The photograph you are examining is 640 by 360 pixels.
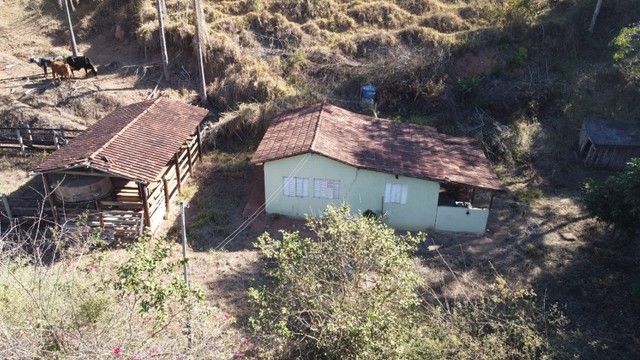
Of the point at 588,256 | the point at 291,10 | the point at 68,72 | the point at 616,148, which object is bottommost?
the point at 588,256

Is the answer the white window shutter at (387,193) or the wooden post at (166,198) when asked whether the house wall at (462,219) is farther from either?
the wooden post at (166,198)

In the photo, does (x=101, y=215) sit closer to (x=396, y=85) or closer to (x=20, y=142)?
(x=20, y=142)

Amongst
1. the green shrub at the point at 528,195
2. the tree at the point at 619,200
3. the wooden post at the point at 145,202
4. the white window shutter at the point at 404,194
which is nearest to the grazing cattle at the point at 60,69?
the wooden post at the point at 145,202

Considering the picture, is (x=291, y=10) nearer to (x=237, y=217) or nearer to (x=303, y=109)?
(x=303, y=109)

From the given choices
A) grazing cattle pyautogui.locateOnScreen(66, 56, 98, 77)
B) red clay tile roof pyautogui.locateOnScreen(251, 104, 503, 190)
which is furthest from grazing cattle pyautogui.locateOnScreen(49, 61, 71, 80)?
red clay tile roof pyautogui.locateOnScreen(251, 104, 503, 190)

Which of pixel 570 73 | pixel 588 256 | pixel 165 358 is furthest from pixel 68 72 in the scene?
pixel 570 73

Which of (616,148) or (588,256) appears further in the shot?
(616,148)

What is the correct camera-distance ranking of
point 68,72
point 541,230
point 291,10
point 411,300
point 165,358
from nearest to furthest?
point 165,358 < point 411,300 < point 541,230 < point 68,72 < point 291,10

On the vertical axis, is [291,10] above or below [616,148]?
above
